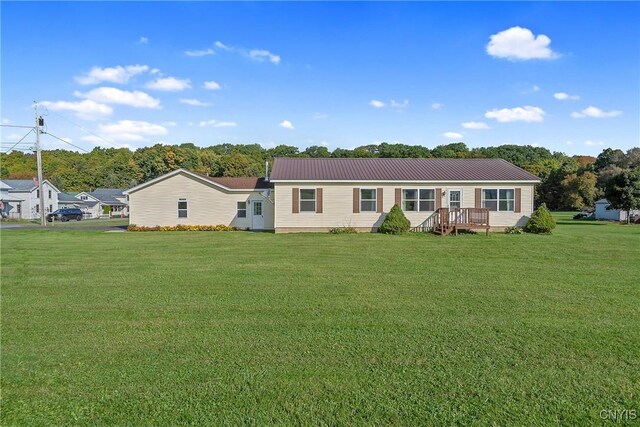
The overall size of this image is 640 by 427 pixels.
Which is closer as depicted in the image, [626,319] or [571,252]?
[626,319]

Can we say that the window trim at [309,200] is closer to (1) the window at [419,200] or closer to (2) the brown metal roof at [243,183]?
(2) the brown metal roof at [243,183]

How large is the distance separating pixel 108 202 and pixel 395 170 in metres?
46.4

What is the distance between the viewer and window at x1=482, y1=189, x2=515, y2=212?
2136 centimetres

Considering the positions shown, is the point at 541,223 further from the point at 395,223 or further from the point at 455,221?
the point at 395,223

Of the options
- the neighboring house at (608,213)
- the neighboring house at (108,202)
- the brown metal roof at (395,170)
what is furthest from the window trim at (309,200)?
the neighboring house at (108,202)

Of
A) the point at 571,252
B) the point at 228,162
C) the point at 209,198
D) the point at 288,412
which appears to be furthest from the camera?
the point at 228,162

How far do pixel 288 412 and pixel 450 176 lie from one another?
19811 mm

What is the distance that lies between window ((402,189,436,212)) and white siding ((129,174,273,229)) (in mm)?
7746

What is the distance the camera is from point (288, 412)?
3.35 meters

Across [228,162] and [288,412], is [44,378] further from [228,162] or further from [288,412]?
[228,162]

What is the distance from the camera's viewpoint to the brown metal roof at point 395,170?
21.2 meters

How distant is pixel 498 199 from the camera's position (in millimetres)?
21359

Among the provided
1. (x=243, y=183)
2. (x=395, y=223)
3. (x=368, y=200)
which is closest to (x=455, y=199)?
(x=395, y=223)

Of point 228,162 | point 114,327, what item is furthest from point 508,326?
point 228,162
